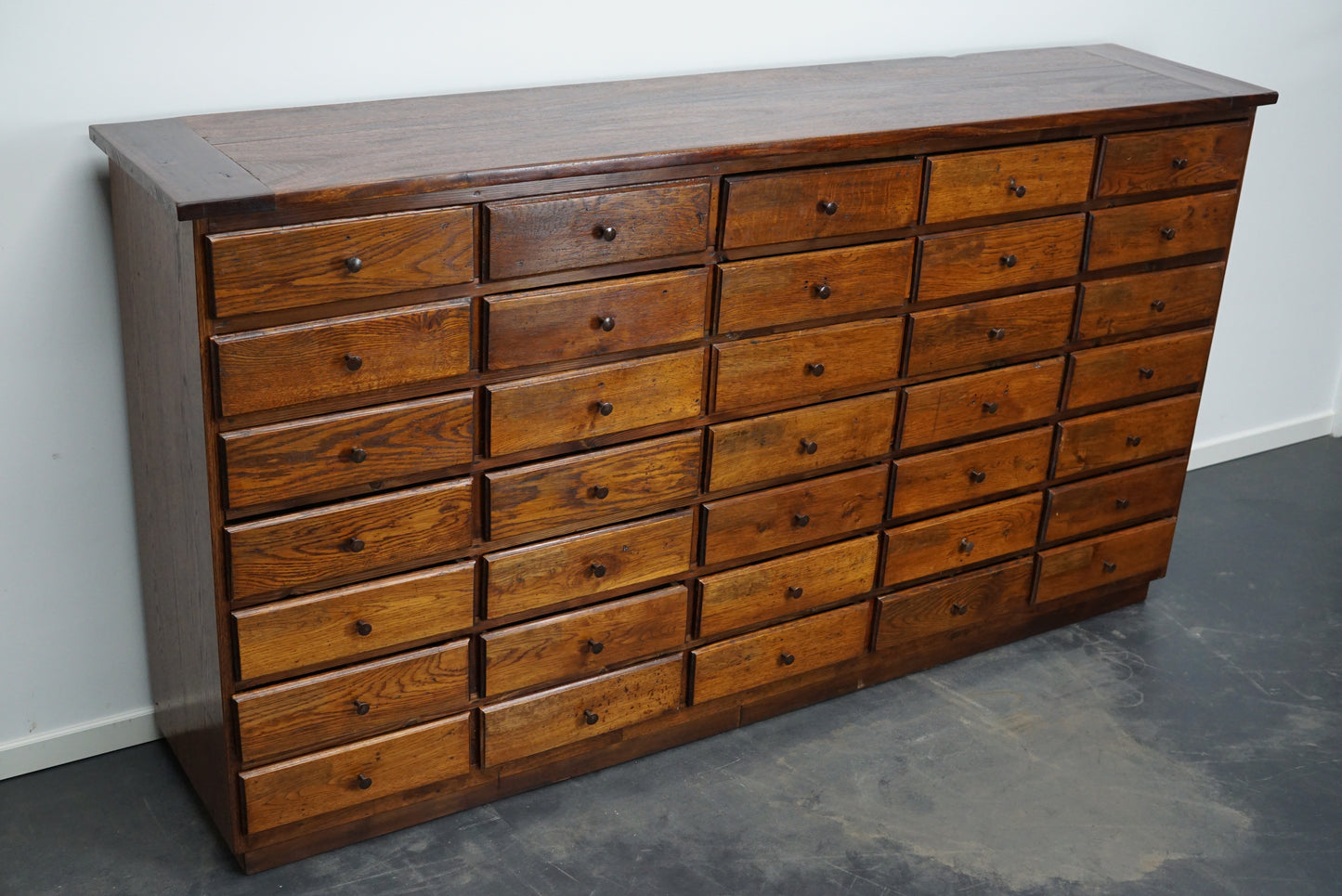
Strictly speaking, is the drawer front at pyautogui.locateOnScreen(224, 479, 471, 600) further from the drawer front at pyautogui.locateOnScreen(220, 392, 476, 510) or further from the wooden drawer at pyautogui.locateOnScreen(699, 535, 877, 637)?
the wooden drawer at pyautogui.locateOnScreen(699, 535, 877, 637)

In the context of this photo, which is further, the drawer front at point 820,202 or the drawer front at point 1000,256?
the drawer front at point 1000,256

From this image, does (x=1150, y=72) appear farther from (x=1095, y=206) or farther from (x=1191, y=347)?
(x=1191, y=347)

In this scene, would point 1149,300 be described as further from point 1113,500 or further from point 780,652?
point 780,652

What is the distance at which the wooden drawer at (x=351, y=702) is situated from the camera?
97.4 inches

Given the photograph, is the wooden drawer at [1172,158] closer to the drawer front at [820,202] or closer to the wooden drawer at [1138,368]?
the wooden drawer at [1138,368]

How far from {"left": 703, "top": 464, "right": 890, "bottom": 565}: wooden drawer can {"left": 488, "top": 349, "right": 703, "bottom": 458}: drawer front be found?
26cm

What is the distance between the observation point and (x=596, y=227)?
2441mm

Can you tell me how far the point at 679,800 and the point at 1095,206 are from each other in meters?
1.52

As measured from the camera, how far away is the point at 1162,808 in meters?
2.93

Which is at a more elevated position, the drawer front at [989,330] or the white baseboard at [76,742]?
the drawer front at [989,330]

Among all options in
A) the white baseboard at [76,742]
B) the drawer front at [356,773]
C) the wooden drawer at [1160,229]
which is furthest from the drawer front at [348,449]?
the wooden drawer at [1160,229]

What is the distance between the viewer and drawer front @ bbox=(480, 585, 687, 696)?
2.69 metres

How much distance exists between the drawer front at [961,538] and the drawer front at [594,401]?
0.70m

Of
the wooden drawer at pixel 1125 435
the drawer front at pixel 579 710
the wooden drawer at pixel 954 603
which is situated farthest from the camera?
the wooden drawer at pixel 1125 435
